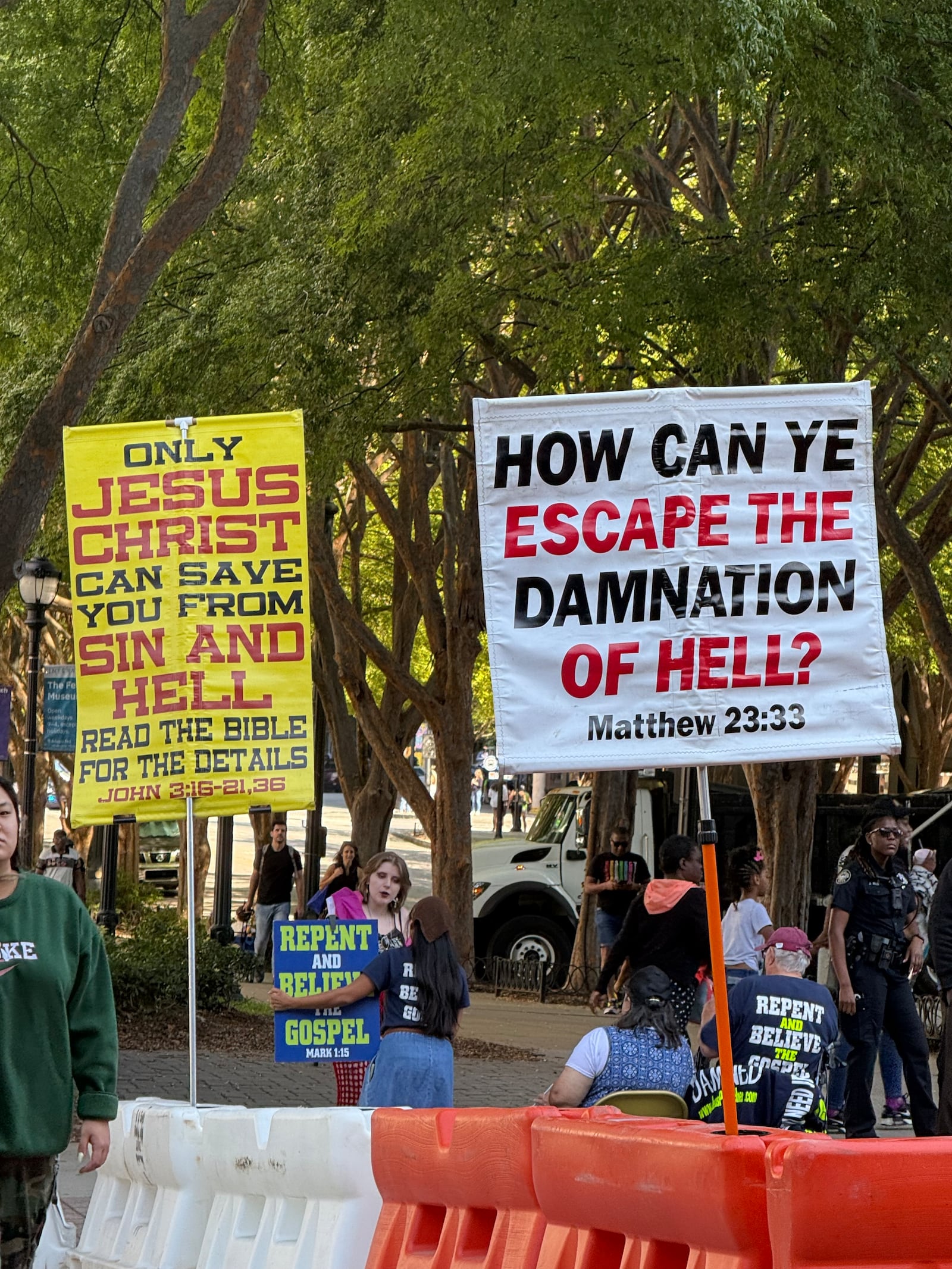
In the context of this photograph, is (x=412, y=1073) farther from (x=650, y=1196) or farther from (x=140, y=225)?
(x=140, y=225)

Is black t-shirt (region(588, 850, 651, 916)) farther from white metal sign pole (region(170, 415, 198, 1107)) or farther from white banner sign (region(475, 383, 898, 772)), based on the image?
white banner sign (region(475, 383, 898, 772))

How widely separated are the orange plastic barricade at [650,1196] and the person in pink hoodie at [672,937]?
510 cm

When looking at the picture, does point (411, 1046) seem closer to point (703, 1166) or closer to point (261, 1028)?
point (703, 1166)

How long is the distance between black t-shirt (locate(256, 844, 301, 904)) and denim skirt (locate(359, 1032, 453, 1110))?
50.0 feet

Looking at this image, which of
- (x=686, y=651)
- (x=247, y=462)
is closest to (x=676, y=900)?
(x=247, y=462)

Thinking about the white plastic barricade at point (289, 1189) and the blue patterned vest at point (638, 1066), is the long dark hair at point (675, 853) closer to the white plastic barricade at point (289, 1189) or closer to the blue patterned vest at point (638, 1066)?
the blue patterned vest at point (638, 1066)

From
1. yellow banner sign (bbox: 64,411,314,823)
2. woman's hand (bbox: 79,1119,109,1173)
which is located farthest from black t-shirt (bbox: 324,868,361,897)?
woman's hand (bbox: 79,1119,109,1173)

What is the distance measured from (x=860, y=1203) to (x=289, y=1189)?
8.86 ft

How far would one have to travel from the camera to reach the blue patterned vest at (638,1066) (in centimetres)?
643

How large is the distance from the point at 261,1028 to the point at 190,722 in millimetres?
7749

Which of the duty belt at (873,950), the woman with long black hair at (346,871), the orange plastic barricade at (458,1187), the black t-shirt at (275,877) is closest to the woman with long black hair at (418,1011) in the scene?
the orange plastic barricade at (458,1187)

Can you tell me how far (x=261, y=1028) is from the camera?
1559 centimetres

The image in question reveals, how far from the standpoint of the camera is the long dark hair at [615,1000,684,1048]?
21.5ft

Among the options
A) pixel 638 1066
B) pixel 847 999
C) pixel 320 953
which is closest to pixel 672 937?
pixel 847 999
